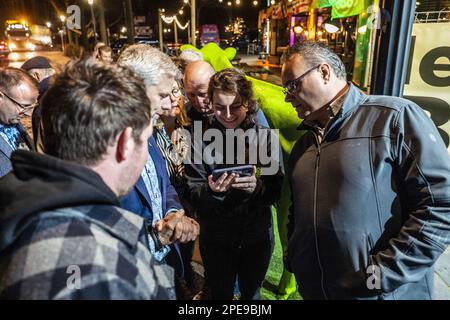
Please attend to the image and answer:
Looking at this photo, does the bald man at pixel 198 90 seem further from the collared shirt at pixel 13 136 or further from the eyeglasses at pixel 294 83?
the collared shirt at pixel 13 136

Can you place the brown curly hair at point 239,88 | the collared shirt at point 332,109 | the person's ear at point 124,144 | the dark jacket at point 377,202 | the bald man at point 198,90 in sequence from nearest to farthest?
the person's ear at point 124,144, the dark jacket at point 377,202, the collared shirt at point 332,109, the brown curly hair at point 239,88, the bald man at point 198,90

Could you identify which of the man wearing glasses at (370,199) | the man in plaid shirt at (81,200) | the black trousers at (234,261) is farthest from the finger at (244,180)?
the man in plaid shirt at (81,200)

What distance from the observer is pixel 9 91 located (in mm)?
2846

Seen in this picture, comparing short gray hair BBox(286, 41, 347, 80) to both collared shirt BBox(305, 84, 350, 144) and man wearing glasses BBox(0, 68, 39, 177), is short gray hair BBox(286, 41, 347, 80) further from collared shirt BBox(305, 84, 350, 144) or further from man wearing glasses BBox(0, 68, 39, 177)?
man wearing glasses BBox(0, 68, 39, 177)

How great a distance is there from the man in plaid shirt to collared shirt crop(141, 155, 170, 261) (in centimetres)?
82

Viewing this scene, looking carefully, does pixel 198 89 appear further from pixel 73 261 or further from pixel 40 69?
pixel 40 69

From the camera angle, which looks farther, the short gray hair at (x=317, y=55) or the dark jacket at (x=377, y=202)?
the short gray hair at (x=317, y=55)

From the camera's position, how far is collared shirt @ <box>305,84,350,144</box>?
5.99 ft

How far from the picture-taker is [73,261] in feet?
2.81

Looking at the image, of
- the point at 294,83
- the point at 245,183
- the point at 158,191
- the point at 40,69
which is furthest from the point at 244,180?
the point at 40,69

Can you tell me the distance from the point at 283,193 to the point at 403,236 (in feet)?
4.92

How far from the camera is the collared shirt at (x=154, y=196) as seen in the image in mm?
1987

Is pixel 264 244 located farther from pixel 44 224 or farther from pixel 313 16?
pixel 313 16

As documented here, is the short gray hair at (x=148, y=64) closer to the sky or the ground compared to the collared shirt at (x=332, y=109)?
closer to the sky
